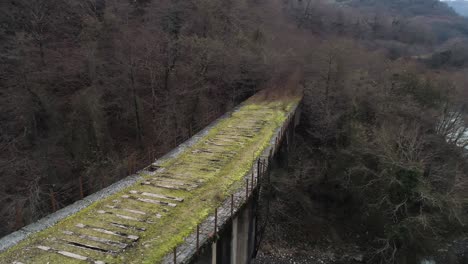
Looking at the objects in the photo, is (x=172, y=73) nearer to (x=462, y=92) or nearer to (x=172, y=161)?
(x=172, y=161)

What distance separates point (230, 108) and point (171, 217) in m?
15.3

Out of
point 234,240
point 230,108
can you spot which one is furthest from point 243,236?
point 230,108

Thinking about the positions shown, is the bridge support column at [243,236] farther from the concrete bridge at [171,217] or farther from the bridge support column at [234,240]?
the bridge support column at [234,240]

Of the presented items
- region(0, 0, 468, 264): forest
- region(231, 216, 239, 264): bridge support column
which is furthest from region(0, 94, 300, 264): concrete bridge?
region(0, 0, 468, 264): forest

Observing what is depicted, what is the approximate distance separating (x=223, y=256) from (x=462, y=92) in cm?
2868

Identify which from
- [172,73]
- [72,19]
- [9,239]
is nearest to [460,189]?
[172,73]

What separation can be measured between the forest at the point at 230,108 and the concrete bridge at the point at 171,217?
17.6ft

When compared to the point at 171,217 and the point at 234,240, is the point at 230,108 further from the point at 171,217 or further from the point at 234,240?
the point at 171,217

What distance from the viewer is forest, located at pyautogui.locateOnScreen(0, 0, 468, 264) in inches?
701

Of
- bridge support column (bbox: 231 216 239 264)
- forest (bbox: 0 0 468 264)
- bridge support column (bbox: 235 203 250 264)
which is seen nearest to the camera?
bridge support column (bbox: 231 216 239 264)

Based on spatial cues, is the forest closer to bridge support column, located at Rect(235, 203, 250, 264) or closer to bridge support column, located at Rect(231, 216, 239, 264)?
bridge support column, located at Rect(235, 203, 250, 264)

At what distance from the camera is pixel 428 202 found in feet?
55.3

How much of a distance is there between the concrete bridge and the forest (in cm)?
538

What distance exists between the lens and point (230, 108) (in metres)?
24.3
